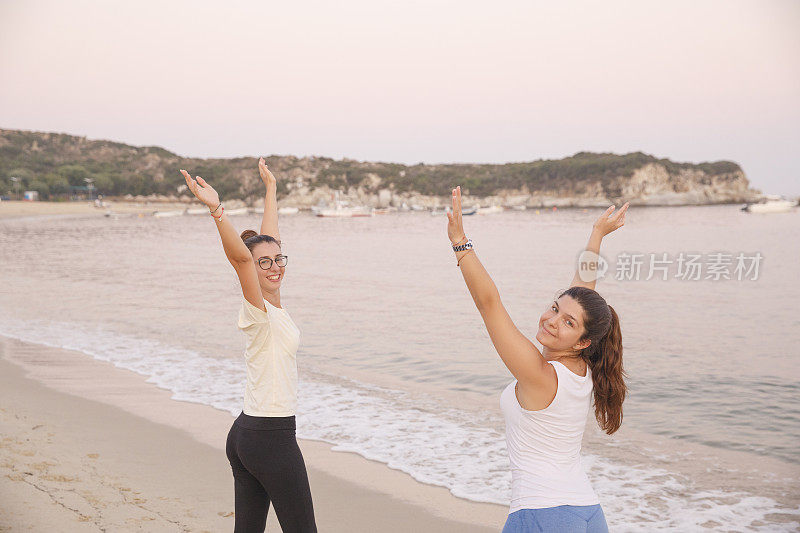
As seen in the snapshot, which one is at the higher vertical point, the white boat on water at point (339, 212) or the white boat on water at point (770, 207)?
the white boat on water at point (770, 207)

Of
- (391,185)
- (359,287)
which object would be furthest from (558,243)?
(391,185)

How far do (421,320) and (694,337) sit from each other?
6.17 meters

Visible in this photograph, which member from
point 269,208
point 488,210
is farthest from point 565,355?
point 488,210

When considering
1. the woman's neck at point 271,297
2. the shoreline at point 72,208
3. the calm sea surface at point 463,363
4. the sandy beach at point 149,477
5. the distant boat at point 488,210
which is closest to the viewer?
the woman's neck at point 271,297

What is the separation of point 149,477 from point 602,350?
4.78 meters

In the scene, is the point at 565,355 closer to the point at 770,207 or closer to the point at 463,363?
the point at 463,363

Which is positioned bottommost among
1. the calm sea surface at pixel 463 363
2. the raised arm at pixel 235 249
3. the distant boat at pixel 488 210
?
the calm sea surface at pixel 463 363

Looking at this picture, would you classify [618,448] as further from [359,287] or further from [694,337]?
[359,287]

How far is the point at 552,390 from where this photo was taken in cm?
244

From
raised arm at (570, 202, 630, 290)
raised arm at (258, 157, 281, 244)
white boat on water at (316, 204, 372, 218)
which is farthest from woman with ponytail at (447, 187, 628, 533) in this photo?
white boat on water at (316, 204, 372, 218)

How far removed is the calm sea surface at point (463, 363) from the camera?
6473 millimetres

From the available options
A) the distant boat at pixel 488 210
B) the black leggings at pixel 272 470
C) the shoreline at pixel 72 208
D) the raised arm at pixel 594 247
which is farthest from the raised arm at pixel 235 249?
the distant boat at pixel 488 210

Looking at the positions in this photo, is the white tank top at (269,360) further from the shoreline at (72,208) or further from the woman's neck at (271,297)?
the shoreline at (72,208)

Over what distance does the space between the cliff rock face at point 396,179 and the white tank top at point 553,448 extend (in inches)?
5162
